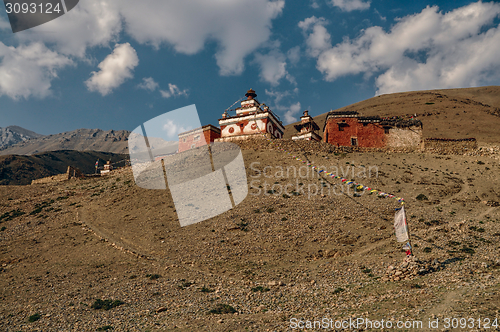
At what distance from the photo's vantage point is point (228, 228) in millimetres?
26094

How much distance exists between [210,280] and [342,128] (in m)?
35.5

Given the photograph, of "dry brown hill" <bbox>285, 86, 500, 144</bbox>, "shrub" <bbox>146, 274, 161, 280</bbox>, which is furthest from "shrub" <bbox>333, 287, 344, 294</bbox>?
"dry brown hill" <bbox>285, 86, 500, 144</bbox>

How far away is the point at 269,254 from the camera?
72.7ft

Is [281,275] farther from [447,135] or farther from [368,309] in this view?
[447,135]

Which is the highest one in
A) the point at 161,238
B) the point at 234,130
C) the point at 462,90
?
the point at 462,90

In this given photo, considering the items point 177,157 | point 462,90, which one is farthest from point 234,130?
point 462,90

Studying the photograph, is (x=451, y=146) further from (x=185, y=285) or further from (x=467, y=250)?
(x=185, y=285)

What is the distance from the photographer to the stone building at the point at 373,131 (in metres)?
44.1

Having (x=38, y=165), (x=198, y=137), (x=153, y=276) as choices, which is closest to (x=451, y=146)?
(x=198, y=137)

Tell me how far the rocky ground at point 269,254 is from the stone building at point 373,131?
527cm

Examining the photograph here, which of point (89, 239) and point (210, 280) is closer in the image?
point (210, 280)

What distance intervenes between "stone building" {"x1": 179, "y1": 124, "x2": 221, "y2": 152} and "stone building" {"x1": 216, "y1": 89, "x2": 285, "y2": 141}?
9.03ft

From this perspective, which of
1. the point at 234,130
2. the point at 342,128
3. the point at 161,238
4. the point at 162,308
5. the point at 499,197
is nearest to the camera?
the point at 162,308

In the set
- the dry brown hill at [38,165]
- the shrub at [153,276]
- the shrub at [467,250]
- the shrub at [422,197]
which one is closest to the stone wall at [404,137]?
the shrub at [422,197]
